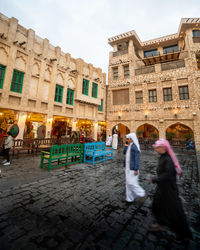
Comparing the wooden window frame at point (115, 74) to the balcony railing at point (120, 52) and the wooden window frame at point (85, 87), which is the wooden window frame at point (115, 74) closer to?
the balcony railing at point (120, 52)

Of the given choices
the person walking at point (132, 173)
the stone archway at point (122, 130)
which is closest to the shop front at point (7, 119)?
the person walking at point (132, 173)

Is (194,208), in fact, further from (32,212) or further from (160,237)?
(32,212)

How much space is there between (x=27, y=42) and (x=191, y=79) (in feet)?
60.2

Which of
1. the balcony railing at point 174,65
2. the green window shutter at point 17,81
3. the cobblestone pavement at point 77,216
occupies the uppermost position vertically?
the balcony railing at point 174,65

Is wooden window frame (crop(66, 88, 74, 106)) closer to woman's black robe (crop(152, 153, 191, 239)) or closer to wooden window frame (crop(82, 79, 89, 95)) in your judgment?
wooden window frame (crop(82, 79, 89, 95))

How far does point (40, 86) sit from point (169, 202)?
43.3ft

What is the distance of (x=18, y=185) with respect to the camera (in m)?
3.76

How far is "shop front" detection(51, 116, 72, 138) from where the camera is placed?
14.7m

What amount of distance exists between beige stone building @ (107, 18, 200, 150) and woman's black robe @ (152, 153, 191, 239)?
14092 mm

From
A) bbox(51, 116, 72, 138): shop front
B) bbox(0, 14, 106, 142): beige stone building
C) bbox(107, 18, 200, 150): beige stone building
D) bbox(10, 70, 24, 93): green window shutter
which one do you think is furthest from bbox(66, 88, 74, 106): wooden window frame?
bbox(107, 18, 200, 150): beige stone building

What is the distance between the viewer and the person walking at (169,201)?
1902mm

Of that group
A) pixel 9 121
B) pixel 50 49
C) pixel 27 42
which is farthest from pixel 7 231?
pixel 50 49

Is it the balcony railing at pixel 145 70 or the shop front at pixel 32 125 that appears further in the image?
the balcony railing at pixel 145 70

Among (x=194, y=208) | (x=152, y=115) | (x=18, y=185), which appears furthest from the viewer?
(x=152, y=115)
